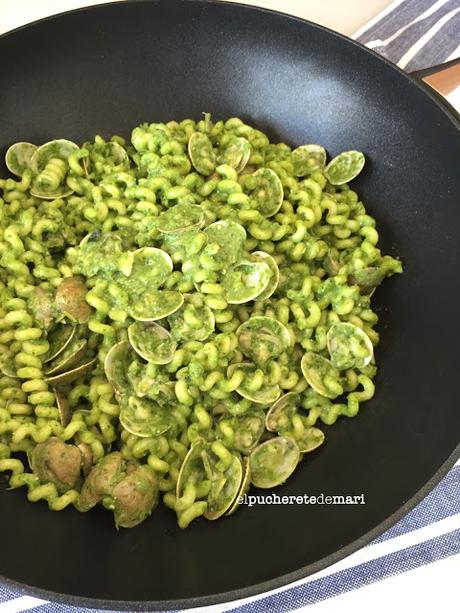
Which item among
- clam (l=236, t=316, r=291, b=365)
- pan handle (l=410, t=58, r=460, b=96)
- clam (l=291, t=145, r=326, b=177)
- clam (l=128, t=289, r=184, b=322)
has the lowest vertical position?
clam (l=128, t=289, r=184, b=322)

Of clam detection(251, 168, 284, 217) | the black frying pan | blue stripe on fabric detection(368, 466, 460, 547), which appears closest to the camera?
the black frying pan

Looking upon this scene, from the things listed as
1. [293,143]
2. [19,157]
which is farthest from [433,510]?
[19,157]

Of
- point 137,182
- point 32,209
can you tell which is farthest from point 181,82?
point 32,209

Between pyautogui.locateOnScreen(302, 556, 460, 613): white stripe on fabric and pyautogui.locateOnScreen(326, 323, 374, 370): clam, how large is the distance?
38 centimetres

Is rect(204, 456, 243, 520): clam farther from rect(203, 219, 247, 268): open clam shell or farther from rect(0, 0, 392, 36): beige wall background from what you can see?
rect(0, 0, 392, 36): beige wall background

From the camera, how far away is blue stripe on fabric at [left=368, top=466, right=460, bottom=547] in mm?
1055

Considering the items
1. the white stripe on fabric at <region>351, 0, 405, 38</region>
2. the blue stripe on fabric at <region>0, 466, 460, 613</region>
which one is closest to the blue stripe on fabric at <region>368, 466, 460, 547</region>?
the blue stripe on fabric at <region>0, 466, 460, 613</region>

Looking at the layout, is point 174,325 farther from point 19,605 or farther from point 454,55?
point 454,55

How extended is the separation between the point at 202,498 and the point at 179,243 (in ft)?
1.51

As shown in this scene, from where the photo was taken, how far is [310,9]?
178 cm

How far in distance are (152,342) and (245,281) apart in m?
0.21

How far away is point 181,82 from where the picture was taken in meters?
1.40

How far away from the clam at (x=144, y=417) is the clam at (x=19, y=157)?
1.99 feet

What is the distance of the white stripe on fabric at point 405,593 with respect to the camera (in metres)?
0.98
